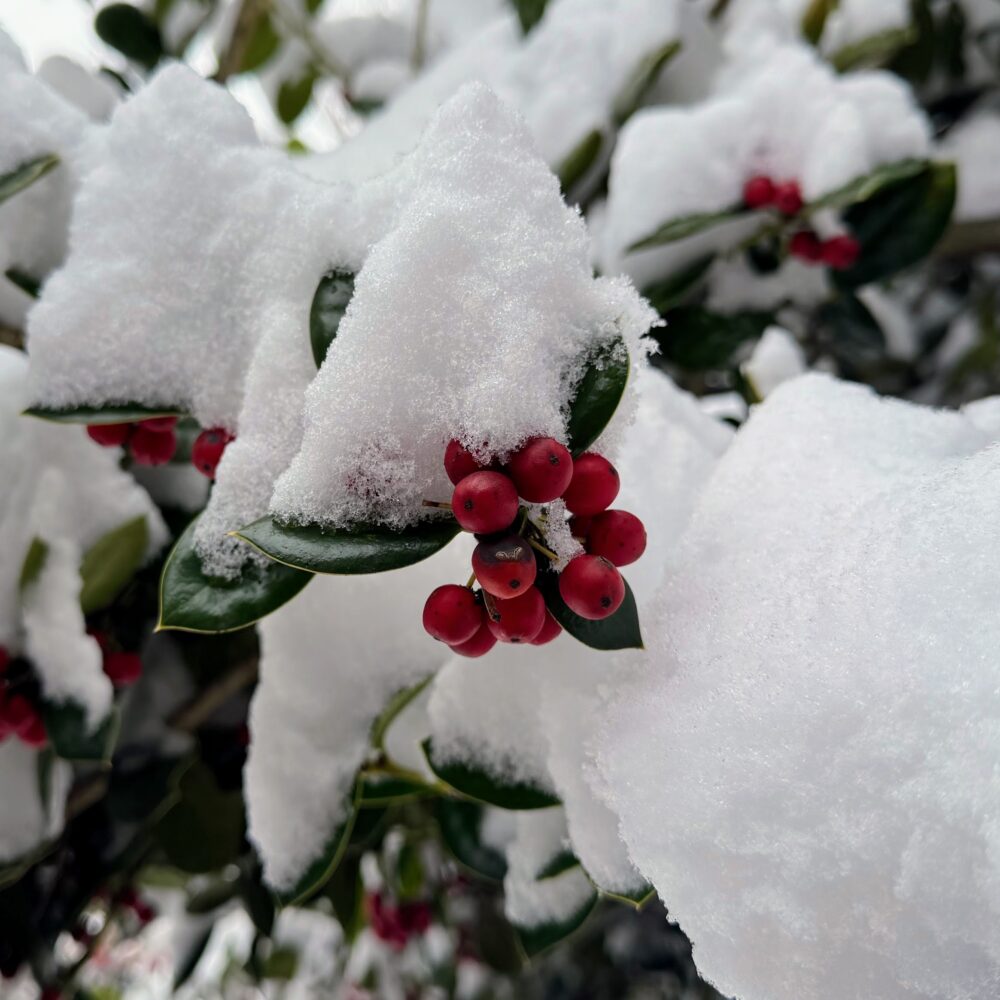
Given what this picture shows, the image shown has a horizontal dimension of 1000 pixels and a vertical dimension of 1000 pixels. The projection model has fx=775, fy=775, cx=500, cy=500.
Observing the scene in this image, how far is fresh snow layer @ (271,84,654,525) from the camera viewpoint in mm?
407

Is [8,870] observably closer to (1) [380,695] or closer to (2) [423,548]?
(1) [380,695]

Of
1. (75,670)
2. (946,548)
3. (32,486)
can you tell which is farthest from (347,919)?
(946,548)

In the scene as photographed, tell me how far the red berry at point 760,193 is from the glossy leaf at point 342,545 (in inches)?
29.3

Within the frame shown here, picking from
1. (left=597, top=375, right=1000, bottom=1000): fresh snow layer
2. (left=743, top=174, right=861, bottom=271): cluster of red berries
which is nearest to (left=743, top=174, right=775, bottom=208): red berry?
(left=743, top=174, right=861, bottom=271): cluster of red berries

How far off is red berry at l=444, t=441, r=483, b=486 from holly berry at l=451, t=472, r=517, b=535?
2 centimetres

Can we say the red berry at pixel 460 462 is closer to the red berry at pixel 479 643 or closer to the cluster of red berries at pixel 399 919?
the red berry at pixel 479 643

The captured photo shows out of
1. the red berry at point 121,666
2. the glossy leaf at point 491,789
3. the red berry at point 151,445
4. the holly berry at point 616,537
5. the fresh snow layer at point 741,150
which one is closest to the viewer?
the holly berry at point 616,537

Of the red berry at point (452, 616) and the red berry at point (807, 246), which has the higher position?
the red berry at point (452, 616)

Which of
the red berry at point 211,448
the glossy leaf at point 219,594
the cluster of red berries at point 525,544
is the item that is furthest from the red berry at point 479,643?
the red berry at point 211,448

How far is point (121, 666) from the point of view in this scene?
31.0 inches

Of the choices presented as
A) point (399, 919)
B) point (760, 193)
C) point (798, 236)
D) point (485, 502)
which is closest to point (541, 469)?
point (485, 502)

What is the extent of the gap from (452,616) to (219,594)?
147 millimetres

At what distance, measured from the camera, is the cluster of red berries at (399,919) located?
1.84 meters

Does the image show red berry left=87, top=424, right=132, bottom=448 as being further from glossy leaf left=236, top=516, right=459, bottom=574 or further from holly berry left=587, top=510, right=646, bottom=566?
holly berry left=587, top=510, right=646, bottom=566
